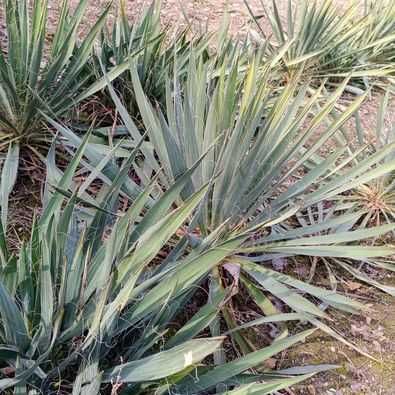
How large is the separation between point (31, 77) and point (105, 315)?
1.42 metres

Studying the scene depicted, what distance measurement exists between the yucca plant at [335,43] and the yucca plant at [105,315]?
8.05 feet

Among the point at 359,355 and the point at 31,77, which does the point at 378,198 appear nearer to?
the point at 359,355

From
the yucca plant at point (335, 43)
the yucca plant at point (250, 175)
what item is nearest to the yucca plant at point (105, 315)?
the yucca plant at point (250, 175)

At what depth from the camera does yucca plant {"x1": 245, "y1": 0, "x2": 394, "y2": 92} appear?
398 cm

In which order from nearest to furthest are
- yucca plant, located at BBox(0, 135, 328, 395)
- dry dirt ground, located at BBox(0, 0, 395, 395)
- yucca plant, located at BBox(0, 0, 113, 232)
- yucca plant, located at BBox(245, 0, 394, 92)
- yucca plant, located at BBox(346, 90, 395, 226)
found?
yucca plant, located at BBox(0, 135, 328, 395)
dry dirt ground, located at BBox(0, 0, 395, 395)
yucca plant, located at BBox(0, 0, 113, 232)
yucca plant, located at BBox(346, 90, 395, 226)
yucca plant, located at BBox(245, 0, 394, 92)

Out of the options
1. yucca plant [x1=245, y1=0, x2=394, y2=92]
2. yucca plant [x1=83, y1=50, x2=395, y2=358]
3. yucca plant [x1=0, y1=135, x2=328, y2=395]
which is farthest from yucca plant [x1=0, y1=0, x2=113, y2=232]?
yucca plant [x1=245, y1=0, x2=394, y2=92]

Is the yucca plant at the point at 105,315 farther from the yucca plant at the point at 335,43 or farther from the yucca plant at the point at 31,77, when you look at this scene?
the yucca plant at the point at 335,43

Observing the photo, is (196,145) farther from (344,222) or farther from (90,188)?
(344,222)

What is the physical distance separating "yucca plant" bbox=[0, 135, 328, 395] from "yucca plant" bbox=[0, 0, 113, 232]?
0.86 meters

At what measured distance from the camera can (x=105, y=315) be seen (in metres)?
1.38

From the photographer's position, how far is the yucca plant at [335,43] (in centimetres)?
398

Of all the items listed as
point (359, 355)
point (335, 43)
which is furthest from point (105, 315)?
point (335, 43)

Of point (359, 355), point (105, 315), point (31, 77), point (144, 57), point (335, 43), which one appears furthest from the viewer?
point (335, 43)

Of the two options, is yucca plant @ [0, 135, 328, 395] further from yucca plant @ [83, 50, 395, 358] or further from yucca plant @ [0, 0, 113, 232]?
yucca plant @ [0, 0, 113, 232]
